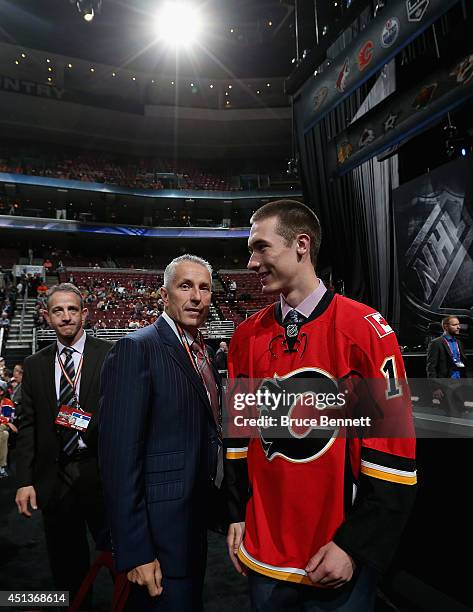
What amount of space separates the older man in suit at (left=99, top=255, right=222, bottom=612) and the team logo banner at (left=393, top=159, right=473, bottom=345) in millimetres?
7072

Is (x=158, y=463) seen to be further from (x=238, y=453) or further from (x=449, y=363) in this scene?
(x=449, y=363)

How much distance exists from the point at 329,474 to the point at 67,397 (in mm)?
1666

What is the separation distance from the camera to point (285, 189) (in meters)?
29.1

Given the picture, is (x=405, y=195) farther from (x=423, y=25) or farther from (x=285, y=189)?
(x=285, y=189)

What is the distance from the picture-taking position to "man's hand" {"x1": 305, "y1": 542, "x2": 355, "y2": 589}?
1.08 m

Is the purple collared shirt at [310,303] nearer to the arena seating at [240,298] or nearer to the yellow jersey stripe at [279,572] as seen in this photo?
the yellow jersey stripe at [279,572]

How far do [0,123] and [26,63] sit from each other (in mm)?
3917

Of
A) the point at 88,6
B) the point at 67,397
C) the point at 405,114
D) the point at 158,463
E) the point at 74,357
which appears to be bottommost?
Answer: the point at 158,463

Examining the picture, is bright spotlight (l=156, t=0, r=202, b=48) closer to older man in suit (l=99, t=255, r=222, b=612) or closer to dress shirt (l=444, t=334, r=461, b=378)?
dress shirt (l=444, t=334, r=461, b=378)

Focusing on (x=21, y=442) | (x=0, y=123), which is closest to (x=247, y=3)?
(x=0, y=123)

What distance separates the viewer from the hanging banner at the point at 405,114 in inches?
216

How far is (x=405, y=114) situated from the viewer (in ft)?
20.9

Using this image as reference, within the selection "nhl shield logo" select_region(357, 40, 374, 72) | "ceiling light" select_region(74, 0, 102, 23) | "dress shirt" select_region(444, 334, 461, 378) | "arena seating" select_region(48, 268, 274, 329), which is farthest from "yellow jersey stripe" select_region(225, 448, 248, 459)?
"ceiling light" select_region(74, 0, 102, 23)

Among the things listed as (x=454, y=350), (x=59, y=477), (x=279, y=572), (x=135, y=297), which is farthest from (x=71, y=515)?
(x=135, y=297)
